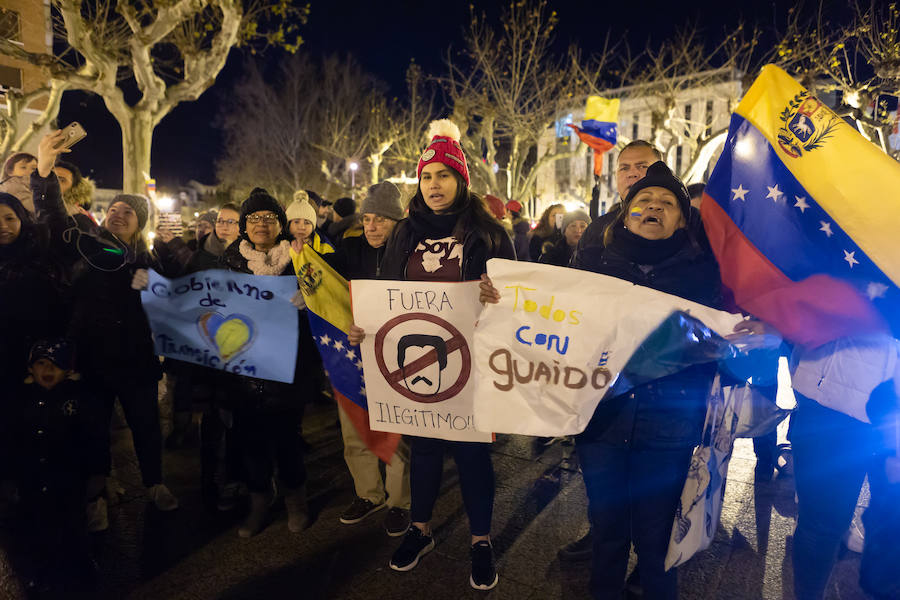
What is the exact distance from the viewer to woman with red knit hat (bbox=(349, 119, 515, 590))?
269 cm

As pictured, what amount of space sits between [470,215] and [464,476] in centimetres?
130

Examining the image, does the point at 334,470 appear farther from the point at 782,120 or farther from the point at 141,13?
the point at 141,13

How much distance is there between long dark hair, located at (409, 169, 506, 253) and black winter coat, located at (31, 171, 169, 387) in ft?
5.88

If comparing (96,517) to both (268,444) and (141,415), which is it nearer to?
(141,415)

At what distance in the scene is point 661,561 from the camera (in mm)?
2225

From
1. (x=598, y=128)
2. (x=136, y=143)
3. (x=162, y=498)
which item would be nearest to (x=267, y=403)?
(x=162, y=498)

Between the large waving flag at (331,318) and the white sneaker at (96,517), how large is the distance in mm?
1574

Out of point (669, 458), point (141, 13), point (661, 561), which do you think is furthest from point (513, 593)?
point (141, 13)

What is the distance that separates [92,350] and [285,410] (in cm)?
116

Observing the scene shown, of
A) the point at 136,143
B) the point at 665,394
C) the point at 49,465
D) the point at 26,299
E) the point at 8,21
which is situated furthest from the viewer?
the point at 8,21

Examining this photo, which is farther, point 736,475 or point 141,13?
point 141,13

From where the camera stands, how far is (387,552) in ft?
10.1

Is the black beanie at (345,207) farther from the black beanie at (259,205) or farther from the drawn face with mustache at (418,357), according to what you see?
the drawn face with mustache at (418,357)

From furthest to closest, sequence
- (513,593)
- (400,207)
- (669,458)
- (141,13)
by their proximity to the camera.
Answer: (141,13), (400,207), (513,593), (669,458)
